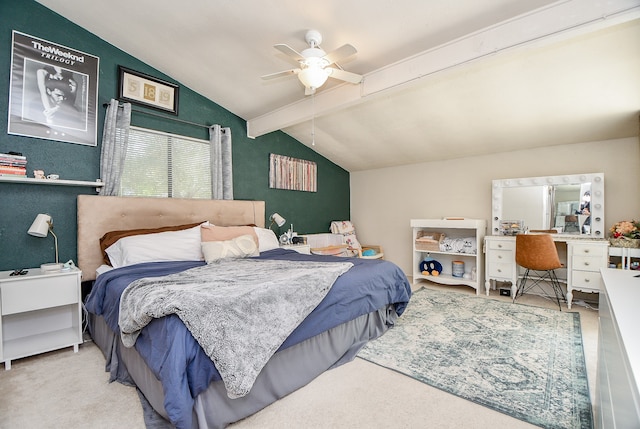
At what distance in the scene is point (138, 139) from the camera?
10.9ft

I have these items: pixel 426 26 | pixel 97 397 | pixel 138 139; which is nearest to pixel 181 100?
pixel 138 139

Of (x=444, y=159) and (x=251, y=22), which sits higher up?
(x=251, y=22)

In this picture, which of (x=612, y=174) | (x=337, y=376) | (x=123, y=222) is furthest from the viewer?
(x=612, y=174)

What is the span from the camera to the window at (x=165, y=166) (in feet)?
10.8

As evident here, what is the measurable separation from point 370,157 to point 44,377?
4684mm

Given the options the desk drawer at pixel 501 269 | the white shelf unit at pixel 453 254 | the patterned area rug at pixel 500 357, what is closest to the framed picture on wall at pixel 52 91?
the patterned area rug at pixel 500 357

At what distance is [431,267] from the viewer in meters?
4.70

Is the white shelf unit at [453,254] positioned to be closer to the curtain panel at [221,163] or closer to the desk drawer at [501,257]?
the desk drawer at [501,257]

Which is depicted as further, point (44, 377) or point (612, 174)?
point (612, 174)

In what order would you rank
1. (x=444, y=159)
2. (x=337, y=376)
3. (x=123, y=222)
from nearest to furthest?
1. (x=337, y=376)
2. (x=123, y=222)
3. (x=444, y=159)

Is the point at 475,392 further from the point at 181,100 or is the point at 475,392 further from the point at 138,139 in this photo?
the point at 181,100

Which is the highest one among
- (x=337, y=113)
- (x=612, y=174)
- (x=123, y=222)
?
(x=337, y=113)

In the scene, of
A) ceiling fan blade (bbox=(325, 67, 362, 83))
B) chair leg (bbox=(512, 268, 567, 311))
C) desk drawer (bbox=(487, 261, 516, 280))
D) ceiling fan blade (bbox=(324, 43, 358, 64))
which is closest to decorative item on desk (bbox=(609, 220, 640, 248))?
chair leg (bbox=(512, 268, 567, 311))

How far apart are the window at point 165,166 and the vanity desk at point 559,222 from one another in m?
3.88
